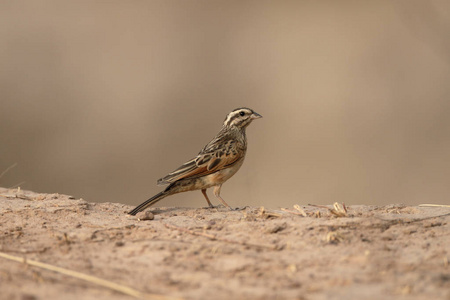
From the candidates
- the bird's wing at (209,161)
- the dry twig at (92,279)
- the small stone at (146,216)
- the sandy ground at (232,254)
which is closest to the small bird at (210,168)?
the bird's wing at (209,161)

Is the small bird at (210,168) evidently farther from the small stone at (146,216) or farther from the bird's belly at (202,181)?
the small stone at (146,216)

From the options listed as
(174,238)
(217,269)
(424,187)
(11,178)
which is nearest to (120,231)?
(174,238)

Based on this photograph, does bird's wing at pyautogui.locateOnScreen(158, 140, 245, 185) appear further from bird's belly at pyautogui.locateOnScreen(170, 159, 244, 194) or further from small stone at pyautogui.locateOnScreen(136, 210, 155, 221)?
small stone at pyautogui.locateOnScreen(136, 210, 155, 221)

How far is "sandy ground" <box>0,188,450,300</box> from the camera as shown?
349 cm

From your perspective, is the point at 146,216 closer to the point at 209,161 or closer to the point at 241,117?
the point at 209,161

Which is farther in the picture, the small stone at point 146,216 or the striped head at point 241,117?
the striped head at point 241,117

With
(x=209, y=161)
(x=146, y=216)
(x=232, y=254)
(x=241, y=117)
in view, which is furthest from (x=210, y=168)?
(x=232, y=254)

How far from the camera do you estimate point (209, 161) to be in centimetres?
707

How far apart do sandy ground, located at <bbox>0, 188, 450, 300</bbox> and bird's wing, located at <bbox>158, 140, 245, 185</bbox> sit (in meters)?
1.04

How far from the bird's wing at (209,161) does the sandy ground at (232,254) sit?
1.04 m

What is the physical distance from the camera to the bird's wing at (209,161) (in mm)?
6910

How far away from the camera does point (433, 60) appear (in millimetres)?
23719

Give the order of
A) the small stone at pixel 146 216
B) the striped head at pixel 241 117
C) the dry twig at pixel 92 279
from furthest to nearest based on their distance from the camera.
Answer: the striped head at pixel 241 117 < the small stone at pixel 146 216 < the dry twig at pixel 92 279

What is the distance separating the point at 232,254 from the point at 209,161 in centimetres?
292
